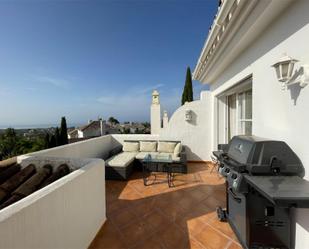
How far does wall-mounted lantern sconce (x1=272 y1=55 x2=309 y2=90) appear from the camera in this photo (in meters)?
1.49

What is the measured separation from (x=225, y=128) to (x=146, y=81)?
1173 centimetres

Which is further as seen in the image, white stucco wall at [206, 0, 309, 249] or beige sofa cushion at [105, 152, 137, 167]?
beige sofa cushion at [105, 152, 137, 167]

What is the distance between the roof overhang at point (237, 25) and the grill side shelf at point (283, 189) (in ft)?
6.31

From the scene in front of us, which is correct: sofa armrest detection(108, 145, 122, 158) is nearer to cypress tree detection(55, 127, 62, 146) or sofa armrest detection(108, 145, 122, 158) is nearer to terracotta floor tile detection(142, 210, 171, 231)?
terracotta floor tile detection(142, 210, 171, 231)

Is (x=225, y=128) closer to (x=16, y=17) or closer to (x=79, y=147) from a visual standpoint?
(x=79, y=147)

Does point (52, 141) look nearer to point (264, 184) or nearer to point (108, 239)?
point (108, 239)

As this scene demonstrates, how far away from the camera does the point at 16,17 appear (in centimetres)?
398

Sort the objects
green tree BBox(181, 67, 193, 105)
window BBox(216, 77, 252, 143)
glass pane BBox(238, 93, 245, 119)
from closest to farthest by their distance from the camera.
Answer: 1. window BBox(216, 77, 252, 143)
2. glass pane BBox(238, 93, 245, 119)
3. green tree BBox(181, 67, 193, 105)

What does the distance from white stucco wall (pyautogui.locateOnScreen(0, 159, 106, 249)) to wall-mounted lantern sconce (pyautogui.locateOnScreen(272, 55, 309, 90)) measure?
272cm

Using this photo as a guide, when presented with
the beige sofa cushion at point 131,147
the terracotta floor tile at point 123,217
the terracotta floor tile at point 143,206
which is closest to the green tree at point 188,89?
the beige sofa cushion at point 131,147

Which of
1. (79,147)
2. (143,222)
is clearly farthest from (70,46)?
(143,222)

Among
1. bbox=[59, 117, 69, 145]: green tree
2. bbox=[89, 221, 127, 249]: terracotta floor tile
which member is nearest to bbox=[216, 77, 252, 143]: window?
bbox=[89, 221, 127, 249]: terracotta floor tile

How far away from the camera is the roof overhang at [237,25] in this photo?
180 cm

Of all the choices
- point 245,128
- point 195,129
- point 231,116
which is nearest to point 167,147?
point 195,129
